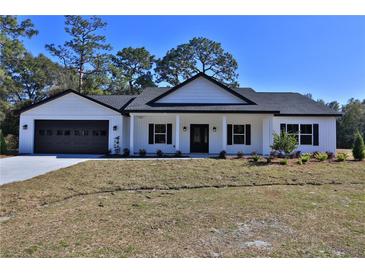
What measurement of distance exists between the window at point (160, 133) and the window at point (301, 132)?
7.90 meters

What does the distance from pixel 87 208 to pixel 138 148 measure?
Answer: 1181cm

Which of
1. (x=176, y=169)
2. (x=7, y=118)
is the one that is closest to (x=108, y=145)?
(x=176, y=169)

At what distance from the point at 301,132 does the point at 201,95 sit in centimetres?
713

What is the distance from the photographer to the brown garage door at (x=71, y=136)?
18453mm

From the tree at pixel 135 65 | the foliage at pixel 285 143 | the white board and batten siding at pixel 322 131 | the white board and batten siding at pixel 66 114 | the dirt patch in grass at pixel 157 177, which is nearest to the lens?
the dirt patch in grass at pixel 157 177

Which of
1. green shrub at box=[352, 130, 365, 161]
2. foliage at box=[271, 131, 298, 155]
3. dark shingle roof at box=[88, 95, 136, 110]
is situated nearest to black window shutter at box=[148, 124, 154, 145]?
dark shingle roof at box=[88, 95, 136, 110]

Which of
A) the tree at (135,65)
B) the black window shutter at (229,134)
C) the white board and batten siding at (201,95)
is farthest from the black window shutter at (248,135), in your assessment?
the tree at (135,65)

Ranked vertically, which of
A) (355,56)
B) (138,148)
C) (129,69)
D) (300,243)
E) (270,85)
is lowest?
(300,243)

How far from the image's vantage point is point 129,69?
40250 mm

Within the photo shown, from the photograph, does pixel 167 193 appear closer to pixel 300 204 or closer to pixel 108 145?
pixel 300 204

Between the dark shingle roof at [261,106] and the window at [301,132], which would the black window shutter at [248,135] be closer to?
the dark shingle roof at [261,106]

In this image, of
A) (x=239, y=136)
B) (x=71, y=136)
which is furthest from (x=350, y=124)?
(x=71, y=136)

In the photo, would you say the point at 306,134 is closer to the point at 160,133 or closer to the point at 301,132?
the point at 301,132

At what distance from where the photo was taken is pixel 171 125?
1839 cm
